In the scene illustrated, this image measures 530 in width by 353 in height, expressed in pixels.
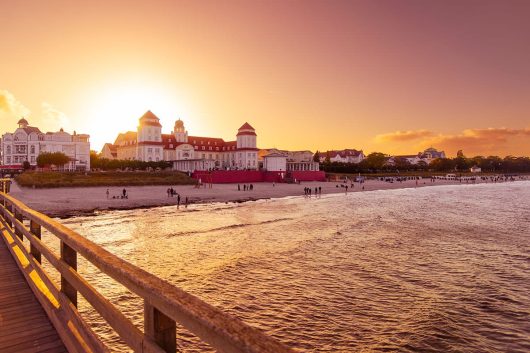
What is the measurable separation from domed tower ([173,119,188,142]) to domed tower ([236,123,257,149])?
63.6 ft

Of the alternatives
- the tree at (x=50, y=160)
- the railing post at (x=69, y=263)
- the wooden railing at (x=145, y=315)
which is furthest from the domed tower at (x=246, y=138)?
the railing post at (x=69, y=263)

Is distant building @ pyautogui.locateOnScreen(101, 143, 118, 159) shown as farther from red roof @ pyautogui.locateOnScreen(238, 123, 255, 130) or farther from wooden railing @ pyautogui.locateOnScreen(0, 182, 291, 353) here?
wooden railing @ pyautogui.locateOnScreen(0, 182, 291, 353)

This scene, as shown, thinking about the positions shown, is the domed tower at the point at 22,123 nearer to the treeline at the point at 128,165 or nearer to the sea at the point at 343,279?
the treeline at the point at 128,165

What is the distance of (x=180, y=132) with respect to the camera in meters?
121

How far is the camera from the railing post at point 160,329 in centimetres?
208

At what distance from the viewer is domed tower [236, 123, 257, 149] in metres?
117

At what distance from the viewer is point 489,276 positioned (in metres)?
15.8

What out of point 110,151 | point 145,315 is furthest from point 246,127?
point 145,315

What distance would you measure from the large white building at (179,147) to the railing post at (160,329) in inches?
3882

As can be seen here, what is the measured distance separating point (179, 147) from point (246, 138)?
75.8 feet

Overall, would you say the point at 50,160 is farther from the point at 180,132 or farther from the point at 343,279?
the point at 343,279

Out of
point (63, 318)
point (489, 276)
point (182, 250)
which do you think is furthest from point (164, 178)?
point (63, 318)

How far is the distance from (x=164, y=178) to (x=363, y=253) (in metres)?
62.4

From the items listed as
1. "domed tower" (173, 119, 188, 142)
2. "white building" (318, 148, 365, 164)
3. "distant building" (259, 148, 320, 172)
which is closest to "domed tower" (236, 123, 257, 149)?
"distant building" (259, 148, 320, 172)
